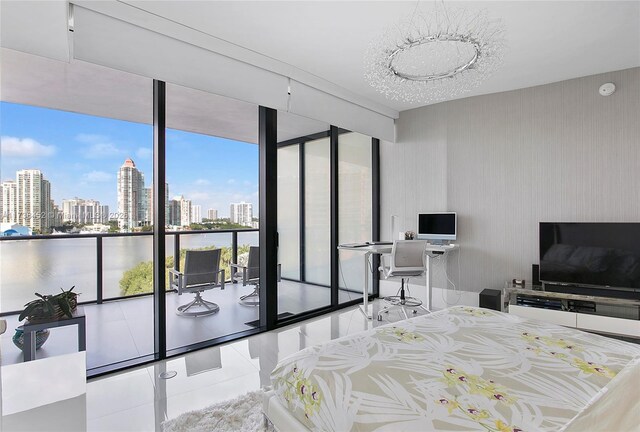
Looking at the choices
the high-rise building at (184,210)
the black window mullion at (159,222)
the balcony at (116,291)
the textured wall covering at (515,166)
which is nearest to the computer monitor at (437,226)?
the textured wall covering at (515,166)

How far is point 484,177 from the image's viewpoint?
448cm

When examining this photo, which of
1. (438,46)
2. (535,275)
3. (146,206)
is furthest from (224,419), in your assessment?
(535,275)

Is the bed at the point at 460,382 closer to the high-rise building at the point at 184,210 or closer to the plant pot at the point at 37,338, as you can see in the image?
the plant pot at the point at 37,338

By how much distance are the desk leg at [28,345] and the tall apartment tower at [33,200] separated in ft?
2.58

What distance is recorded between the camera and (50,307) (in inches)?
101

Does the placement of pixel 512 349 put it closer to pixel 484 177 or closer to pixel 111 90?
pixel 484 177

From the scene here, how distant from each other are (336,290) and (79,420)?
3.51 meters

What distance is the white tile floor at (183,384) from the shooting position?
82.2 inches

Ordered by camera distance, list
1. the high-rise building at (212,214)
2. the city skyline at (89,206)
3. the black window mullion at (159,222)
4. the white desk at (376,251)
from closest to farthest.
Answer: the city skyline at (89,206) → the black window mullion at (159,222) → the high-rise building at (212,214) → the white desk at (376,251)

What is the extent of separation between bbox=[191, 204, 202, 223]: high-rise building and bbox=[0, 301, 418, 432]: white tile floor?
146 centimetres

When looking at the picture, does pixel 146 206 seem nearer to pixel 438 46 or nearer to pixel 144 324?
pixel 144 324

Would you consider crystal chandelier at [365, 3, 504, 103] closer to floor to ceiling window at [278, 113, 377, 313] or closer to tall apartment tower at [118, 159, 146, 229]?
floor to ceiling window at [278, 113, 377, 313]

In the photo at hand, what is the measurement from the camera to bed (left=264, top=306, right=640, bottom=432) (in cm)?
115

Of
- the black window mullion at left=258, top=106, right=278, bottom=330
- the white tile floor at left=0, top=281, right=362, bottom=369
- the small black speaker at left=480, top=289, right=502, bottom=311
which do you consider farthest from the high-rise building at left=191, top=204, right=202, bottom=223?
the small black speaker at left=480, top=289, right=502, bottom=311
